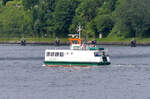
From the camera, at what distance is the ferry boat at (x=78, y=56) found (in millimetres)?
102750

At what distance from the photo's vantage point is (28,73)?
99062 millimetres

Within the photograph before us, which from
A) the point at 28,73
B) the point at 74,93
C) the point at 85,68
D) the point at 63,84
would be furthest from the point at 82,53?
the point at 74,93

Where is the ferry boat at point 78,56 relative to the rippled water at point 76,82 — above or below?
above

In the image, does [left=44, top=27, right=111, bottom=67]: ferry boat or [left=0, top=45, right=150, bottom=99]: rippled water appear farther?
[left=44, top=27, right=111, bottom=67]: ferry boat

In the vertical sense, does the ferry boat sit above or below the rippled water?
above

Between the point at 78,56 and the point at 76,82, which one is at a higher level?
the point at 78,56

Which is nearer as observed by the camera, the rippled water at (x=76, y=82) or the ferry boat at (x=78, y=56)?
the rippled water at (x=76, y=82)

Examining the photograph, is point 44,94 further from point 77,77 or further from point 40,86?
point 77,77

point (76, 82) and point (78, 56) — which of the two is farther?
point (78, 56)

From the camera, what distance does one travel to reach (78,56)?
10406 cm

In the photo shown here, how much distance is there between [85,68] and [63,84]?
1942cm

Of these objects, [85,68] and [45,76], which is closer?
[45,76]

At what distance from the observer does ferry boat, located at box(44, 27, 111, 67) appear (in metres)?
103

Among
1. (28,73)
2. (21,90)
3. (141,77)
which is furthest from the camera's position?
(28,73)
